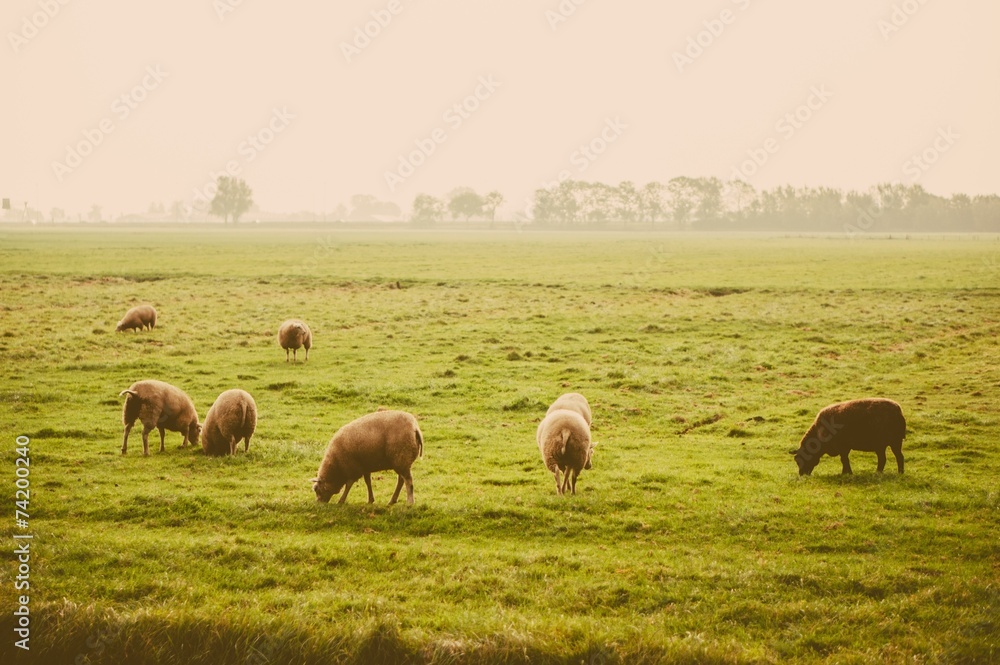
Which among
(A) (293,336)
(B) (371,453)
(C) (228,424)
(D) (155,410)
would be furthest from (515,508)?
(A) (293,336)

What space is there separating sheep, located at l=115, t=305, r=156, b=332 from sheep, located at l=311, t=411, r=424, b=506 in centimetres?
2249

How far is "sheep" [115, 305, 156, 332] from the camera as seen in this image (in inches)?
1190

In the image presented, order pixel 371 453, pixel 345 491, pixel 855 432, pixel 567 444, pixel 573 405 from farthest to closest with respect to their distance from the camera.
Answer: pixel 573 405, pixel 855 432, pixel 567 444, pixel 345 491, pixel 371 453

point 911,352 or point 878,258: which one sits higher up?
point 878,258

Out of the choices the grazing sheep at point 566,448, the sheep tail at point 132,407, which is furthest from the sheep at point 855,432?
the sheep tail at point 132,407

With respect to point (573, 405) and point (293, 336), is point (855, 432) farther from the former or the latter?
point (293, 336)

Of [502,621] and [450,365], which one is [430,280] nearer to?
[450,365]

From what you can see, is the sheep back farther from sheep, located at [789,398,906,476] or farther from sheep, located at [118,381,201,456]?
sheep, located at [118,381,201,456]

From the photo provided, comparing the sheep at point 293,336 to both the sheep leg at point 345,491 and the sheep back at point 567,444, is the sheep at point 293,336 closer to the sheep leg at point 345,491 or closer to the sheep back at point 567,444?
the sheep leg at point 345,491

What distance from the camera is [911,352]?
2686 cm

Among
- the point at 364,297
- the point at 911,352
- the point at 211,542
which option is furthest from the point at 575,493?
the point at 364,297

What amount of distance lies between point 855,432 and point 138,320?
2842cm

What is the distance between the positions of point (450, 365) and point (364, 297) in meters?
19.6

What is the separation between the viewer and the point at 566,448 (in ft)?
41.4
